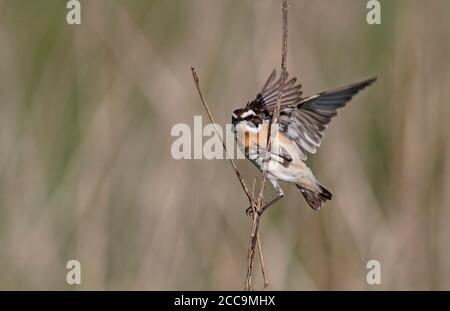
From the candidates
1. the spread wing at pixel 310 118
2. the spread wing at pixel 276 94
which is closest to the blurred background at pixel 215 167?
the spread wing at pixel 276 94

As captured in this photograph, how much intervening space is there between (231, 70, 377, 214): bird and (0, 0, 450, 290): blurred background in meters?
1.13

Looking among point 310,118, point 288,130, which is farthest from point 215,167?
point 310,118

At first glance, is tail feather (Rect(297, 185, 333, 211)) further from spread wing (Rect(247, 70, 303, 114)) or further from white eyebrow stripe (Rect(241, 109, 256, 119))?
white eyebrow stripe (Rect(241, 109, 256, 119))

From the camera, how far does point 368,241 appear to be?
16.0ft

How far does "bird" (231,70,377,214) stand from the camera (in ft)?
10.9

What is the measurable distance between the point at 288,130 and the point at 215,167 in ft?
4.74

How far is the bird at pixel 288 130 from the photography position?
3.33 m

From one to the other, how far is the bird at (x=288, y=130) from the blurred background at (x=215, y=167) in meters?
1.13

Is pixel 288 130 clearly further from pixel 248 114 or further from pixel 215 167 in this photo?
pixel 215 167

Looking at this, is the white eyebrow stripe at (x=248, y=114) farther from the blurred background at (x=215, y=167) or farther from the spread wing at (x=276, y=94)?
the blurred background at (x=215, y=167)

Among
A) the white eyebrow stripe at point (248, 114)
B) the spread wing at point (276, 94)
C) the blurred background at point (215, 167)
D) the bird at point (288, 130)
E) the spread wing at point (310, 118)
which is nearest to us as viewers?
the spread wing at point (310, 118)

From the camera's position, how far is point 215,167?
4941 millimetres

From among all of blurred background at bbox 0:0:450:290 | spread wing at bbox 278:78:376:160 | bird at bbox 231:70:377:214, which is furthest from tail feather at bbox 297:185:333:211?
blurred background at bbox 0:0:450:290
